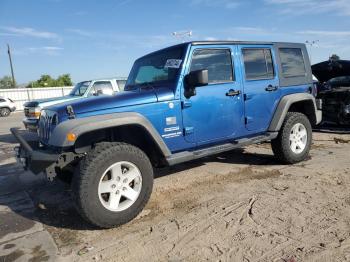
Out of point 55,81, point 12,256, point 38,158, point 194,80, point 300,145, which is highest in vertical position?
point 55,81

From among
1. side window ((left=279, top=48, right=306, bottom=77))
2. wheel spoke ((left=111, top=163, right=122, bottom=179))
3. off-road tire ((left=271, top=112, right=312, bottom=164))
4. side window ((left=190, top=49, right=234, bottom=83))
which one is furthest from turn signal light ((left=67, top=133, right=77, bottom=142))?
side window ((left=279, top=48, right=306, bottom=77))

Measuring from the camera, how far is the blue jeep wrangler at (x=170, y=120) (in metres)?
3.88

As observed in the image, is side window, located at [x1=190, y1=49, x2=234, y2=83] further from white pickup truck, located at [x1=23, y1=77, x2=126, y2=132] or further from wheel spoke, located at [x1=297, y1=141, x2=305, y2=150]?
white pickup truck, located at [x1=23, y1=77, x2=126, y2=132]

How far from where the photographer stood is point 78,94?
11000 millimetres

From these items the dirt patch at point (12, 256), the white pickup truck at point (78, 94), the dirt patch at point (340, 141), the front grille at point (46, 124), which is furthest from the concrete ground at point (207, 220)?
the white pickup truck at point (78, 94)

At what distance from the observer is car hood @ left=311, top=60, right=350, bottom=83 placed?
8.88 metres

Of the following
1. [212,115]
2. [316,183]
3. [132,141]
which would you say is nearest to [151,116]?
[132,141]

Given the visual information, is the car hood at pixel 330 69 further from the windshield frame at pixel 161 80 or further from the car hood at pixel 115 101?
the car hood at pixel 115 101

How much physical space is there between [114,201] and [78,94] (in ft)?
24.9

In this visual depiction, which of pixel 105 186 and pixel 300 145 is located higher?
pixel 105 186

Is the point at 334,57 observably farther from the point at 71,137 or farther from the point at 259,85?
the point at 71,137

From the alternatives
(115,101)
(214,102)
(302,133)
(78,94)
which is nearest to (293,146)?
(302,133)

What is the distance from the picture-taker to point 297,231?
3.53 meters

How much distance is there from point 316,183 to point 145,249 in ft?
8.98
